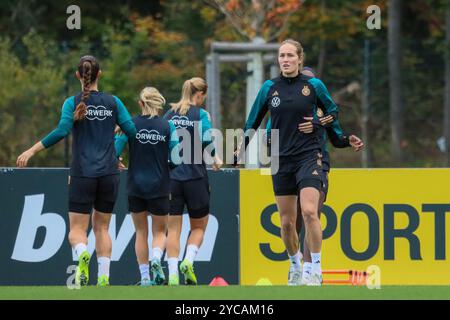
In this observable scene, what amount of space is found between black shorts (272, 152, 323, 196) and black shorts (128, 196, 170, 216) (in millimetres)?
1270

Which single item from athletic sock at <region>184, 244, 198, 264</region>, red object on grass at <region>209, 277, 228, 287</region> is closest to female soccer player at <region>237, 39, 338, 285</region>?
athletic sock at <region>184, 244, 198, 264</region>

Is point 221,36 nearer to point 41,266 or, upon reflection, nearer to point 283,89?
point 41,266

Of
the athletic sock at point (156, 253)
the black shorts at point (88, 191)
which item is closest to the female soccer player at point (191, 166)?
the athletic sock at point (156, 253)

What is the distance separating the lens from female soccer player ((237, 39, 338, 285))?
39.2 ft

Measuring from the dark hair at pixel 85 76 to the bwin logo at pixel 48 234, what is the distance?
166 inches

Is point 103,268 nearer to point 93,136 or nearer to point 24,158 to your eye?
point 93,136

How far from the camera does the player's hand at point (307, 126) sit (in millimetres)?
11977

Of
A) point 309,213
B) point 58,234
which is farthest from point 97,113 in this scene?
point 58,234

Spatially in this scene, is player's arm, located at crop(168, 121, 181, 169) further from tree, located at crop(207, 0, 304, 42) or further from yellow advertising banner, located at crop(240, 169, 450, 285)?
tree, located at crop(207, 0, 304, 42)

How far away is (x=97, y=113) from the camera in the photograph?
1184 cm

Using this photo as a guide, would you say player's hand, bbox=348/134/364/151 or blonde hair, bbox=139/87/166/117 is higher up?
blonde hair, bbox=139/87/166/117

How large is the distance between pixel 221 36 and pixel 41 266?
45.6 feet

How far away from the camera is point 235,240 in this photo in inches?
627

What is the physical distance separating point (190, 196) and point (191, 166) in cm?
30
